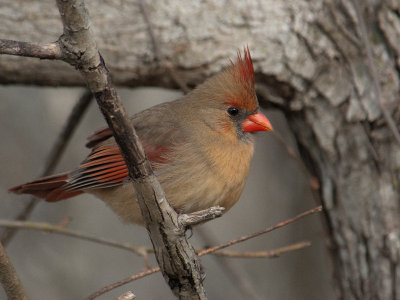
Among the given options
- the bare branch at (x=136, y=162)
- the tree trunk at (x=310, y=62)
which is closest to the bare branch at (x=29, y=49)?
the bare branch at (x=136, y=162)

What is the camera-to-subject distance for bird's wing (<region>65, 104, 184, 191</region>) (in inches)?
125

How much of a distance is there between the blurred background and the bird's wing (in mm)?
2053

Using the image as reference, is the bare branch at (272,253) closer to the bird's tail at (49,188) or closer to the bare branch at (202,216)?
the bare branch at (202,216)

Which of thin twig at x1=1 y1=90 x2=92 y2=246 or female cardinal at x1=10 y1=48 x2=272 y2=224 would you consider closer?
female cardinal at x1=10 y1=48 x2=272 y2=224

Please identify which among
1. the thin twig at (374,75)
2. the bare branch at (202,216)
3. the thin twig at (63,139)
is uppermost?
the thin twig at (63,139)

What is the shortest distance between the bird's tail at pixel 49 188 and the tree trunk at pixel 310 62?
A: 1.76 ft

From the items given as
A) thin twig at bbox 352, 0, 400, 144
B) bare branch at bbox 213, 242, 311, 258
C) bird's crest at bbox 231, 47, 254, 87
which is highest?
bird's crest at bbox 231, 47, 254, 87

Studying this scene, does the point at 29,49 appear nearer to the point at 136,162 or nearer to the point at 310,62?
the point at 136,162

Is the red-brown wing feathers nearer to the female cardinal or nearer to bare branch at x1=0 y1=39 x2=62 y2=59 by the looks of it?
the female cardinal

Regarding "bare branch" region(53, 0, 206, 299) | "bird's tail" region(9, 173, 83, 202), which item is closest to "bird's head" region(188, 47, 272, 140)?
"bird's tail" region(9, 173, 83, 202)

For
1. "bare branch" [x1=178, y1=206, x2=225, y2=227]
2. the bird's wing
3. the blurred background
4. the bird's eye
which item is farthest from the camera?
the blurred background

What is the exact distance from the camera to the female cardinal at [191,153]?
9.91ft

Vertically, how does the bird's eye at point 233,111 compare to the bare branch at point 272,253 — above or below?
above

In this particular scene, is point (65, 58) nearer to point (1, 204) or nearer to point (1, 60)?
point (1, 60)
